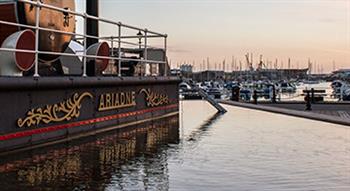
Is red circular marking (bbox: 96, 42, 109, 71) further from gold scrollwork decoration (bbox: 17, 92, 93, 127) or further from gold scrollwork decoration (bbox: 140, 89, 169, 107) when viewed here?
gold scrollwork decoration (bbox: 17, 92, 93, 127)

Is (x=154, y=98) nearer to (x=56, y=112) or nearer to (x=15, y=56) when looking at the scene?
(x=56, y=112)

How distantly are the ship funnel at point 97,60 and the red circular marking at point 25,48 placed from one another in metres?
3.04

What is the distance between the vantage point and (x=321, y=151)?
8.80 meters

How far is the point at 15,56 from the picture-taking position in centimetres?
864

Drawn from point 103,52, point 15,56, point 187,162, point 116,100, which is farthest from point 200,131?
point 15,56

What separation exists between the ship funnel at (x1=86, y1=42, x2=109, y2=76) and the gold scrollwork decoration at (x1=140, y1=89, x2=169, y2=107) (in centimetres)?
133

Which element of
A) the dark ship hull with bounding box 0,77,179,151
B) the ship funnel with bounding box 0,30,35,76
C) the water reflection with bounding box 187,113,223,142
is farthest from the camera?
the water reflection with bounding box 187,113,223,142

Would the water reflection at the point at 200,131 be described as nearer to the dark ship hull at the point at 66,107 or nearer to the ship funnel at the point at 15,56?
the dark ship hull at the point at 66,107

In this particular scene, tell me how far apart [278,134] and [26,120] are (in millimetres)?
5567

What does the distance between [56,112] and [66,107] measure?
0.38 m

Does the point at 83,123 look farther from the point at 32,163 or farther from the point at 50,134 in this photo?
the point at 32,163

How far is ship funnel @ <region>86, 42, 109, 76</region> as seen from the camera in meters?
12.2

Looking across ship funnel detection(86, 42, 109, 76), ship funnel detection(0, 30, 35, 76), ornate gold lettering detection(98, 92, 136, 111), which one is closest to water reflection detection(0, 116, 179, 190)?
ornate gold lettering detection(98, 92, 136, 111)

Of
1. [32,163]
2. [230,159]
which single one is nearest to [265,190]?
[230,159]
